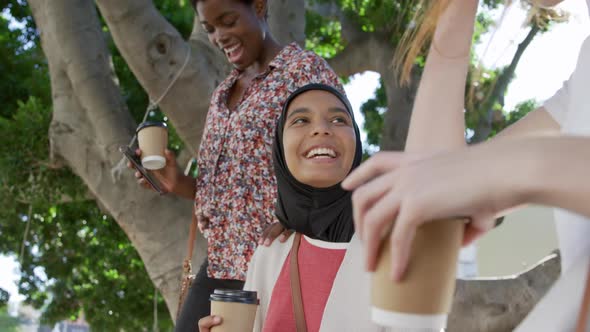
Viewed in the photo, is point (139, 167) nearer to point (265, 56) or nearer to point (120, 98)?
point (265, 56)

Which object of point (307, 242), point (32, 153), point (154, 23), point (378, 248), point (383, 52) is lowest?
point (378, 248)

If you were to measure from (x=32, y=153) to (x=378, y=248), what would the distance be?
4.98m

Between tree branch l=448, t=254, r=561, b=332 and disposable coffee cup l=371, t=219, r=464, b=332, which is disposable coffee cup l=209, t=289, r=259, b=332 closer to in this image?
disposable coffee cup l=371, t=219, r=464, b=332

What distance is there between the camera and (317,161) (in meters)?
2.39

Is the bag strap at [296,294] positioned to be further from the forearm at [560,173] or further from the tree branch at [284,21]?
the tree branch at [284,21]

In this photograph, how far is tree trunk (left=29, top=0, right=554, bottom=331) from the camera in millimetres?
4219

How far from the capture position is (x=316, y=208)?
239 centimetres

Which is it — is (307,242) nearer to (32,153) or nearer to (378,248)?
(378,248)

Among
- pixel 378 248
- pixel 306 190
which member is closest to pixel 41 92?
pixel 306 190

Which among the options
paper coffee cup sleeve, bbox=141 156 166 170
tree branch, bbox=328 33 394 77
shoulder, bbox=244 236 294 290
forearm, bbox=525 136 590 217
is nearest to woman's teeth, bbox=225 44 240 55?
paper coffee cup sleeve, bbox=141 156 166 170

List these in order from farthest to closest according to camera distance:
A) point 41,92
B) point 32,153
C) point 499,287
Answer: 1. point 41,92
2. point 32,153
3. point 499,287

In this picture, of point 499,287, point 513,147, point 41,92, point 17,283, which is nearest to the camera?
point 513,147

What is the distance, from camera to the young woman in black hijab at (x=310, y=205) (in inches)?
89.0

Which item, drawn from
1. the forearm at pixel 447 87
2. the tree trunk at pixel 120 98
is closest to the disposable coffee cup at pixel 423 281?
the forearm at pixel 447 87
